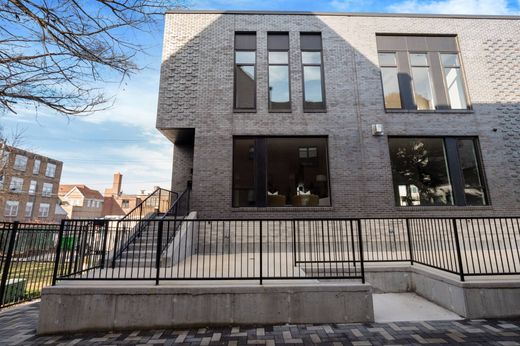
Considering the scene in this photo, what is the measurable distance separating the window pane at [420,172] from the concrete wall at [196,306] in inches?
246

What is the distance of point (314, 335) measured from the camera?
13.1 ft

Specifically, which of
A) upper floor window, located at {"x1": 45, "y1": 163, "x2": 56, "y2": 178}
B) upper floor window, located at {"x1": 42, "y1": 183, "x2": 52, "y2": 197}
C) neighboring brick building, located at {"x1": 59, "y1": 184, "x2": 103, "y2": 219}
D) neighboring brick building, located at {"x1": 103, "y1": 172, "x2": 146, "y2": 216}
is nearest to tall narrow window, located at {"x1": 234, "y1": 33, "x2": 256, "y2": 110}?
upper floor window, located at {"x1": 42, "y1": 183, "x2": 52, "y2": 197}

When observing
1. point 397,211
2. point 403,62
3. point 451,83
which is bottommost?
point 397,211

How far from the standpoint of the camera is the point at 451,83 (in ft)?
34.4

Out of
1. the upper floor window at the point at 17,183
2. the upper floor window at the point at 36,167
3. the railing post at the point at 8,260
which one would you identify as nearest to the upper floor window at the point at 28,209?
the upper floor window at the point at 17,183

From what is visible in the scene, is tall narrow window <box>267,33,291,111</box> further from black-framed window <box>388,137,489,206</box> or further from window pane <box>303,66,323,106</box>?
black-framed window <box>388,137,489,206</box>

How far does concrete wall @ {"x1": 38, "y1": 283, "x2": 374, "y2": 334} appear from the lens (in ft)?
14.4

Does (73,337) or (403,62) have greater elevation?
(403,62)

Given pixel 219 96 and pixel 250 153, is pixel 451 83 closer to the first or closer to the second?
pixel 250 153

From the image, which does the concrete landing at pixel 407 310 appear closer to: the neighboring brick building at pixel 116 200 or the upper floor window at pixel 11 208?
the upper floor window at pixel 11 208

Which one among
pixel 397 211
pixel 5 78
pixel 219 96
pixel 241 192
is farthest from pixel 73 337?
pixel 397 211

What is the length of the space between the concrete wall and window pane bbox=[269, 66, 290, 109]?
7.19 m

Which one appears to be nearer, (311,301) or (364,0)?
(311,301)

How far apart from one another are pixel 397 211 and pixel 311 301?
616cm
